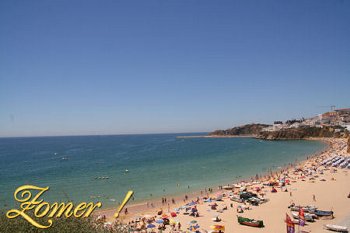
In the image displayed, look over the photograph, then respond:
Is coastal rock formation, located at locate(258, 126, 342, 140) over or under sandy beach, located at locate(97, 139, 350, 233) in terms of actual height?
over

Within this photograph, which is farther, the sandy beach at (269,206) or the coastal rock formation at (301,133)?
the coastal rock formation at (301,133)

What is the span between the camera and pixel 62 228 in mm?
12227

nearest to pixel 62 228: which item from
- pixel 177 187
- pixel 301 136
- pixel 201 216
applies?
pixel 201 216

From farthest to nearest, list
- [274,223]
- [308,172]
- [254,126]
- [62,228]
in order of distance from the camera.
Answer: [254,126], [308,172], [274,223], [62,228]

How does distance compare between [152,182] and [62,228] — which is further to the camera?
[152,182]

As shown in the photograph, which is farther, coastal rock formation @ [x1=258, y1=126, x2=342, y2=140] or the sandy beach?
coastal rock formation @ [x1=258, y1=126, x2=342, y2=140]

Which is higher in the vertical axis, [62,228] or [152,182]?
[62,228]

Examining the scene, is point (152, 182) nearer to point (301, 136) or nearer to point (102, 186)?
point (102, 186)

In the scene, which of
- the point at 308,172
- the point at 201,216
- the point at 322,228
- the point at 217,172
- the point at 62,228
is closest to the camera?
the point at 62,228

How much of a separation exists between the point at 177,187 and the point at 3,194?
22.9 m

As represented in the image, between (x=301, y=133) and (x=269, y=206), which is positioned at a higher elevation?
(x=301, y=133)

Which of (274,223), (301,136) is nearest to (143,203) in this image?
(274,223)

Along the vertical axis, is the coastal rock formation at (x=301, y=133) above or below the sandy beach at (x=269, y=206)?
above

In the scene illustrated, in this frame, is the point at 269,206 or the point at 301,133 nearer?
the point at 269,206
